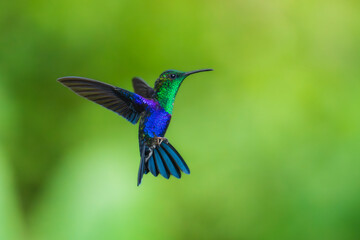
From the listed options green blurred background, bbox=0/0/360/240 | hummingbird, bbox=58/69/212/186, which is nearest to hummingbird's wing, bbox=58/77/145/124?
hummingbird, bbox=58/69/212/186

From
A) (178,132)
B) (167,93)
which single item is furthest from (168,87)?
(178,132)

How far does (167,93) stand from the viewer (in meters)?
0.28

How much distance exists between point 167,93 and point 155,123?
0.02m

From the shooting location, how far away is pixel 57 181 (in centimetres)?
105

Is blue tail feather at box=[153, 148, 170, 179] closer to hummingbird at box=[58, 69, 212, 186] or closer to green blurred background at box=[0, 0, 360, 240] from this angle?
hummingbird at box=[58, 69, 212, 186]

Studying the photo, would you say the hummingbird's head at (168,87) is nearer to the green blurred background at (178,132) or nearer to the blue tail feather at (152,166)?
the blue tail feather at (152,166)

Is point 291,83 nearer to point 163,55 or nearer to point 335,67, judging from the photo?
point 335,67

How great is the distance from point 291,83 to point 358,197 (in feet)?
1.27

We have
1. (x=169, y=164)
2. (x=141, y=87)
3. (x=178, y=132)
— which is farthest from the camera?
(x=178, y=132)

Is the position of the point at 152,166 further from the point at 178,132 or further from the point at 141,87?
the point at 178,132

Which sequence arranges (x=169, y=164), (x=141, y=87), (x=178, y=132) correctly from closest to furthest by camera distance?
(x=169, y=164) → (x=141, y=87) → (x=178, y=132)

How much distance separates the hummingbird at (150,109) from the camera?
0.77 feet

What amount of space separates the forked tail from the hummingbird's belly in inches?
0.5

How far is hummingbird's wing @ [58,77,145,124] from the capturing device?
240 millimetres
